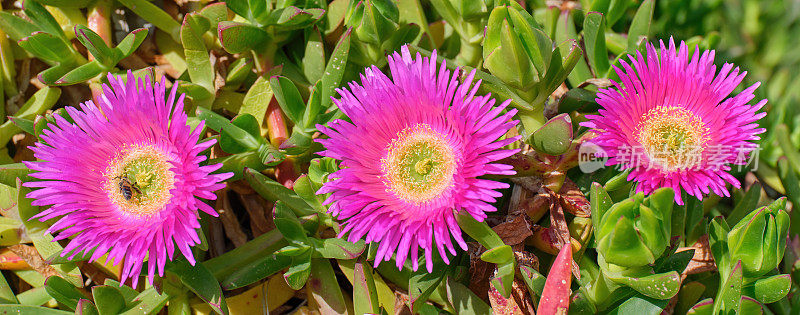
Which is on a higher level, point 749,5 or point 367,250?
point 749,5

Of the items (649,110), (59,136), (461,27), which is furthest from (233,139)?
(649,110)

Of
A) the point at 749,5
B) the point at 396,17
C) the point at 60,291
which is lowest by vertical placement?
the point at 60,291

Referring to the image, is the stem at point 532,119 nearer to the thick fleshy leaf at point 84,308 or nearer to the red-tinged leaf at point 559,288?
the red-tinged leaf at point 559,288

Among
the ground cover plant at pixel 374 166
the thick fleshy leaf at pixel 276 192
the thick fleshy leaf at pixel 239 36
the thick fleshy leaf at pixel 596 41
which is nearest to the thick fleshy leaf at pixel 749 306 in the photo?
the ground cover plant at pixel 374 166

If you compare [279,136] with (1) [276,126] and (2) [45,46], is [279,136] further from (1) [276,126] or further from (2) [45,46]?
(2) [45,46]

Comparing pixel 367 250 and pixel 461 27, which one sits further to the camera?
pixel 461 27

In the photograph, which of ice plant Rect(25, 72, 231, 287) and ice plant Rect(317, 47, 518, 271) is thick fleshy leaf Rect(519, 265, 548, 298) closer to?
ice plant Rect(317, 47, 518, 271)

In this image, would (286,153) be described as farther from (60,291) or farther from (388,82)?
(60,291)
